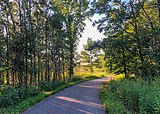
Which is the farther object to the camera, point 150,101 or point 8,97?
point 8,97

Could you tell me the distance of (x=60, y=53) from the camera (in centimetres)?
3631

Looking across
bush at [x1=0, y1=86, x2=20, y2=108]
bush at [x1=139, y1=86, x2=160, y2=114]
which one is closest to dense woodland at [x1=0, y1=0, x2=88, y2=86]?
bush at [x1=0, y1=86, x2=20, y2=108]

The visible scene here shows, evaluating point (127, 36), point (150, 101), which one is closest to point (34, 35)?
point (127, 36)

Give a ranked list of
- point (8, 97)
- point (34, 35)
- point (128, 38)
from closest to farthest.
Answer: point (8, 97), point (128, 38), point (34, 35)

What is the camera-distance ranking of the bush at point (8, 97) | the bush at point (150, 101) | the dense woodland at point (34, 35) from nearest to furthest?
the bush at point (150, 101), the bush at point (8, 97), the dense woodland at point (34, 35)

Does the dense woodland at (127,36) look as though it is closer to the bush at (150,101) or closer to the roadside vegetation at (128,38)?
the roadside vegetation at (128,38)

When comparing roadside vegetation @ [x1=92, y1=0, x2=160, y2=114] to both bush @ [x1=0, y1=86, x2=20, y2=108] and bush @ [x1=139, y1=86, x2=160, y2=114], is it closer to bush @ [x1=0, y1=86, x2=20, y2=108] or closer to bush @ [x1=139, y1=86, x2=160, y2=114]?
bush @ [x1=0, y1=86, x2=20, y2=108]

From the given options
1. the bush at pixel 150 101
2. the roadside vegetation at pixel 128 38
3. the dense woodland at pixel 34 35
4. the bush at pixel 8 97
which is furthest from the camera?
the dense woodland at pixel 34 35

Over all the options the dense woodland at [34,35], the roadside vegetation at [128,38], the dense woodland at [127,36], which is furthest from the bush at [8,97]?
the dense woodland at [127,36]

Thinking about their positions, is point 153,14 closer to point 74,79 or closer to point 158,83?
point 74,79

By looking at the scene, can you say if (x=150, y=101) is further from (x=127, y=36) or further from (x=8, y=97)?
(x=127, y=36)

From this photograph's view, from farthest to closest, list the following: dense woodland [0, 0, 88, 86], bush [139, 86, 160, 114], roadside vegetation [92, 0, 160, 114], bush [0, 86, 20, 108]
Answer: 1. dense woodland [0, 0, 88, 86]
2. roadside vegetation [92, 0, 160, 114]
3. bush [0, 86, 20, 108]
4. bush [139, 86, 160, 114]

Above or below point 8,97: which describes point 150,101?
above

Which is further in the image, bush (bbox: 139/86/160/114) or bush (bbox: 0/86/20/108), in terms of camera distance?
bush (bbox: 0/86/20/108)
